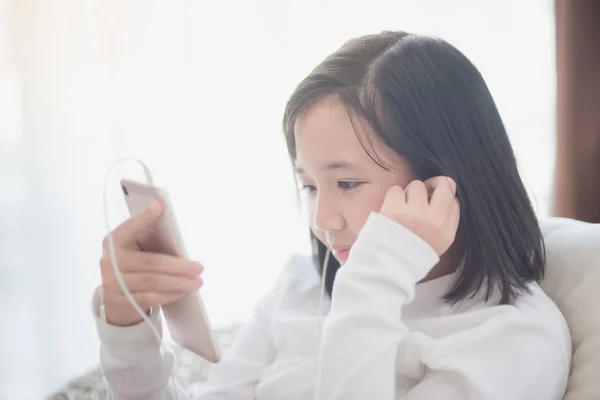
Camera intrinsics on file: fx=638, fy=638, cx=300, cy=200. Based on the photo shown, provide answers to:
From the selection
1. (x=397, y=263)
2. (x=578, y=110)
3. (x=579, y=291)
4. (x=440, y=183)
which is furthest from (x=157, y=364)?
(x=578, y=110)

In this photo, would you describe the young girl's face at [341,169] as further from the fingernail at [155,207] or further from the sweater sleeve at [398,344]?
the fingernail at [155,207]

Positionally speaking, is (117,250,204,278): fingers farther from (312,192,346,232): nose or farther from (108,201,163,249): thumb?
(312,192,346,232): nose

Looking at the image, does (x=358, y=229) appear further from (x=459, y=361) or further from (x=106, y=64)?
(x=106, y=64)

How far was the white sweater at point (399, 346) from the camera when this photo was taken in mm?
808

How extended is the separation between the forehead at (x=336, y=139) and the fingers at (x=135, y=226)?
0.25 m

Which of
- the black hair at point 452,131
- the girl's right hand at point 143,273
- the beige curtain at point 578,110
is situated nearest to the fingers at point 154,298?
the girl's right hand at point 143,273

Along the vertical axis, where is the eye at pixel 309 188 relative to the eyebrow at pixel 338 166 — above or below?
below

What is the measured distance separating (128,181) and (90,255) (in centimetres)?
83

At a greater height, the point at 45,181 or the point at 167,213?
the point at 167,213

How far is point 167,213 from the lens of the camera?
77 centimetres

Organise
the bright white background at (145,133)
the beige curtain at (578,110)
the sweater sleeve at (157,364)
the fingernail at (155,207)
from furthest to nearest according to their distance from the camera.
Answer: the beige curtain at (578,110), the bright white background at (145,133), the sweater sleeve at (157,364), the fingernail at (155,207)

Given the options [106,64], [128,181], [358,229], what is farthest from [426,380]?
[106,64]

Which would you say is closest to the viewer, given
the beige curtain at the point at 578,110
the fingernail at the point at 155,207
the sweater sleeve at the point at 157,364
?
the fingernail at the point at 155,207

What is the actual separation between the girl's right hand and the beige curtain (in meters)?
1.38
